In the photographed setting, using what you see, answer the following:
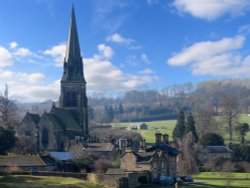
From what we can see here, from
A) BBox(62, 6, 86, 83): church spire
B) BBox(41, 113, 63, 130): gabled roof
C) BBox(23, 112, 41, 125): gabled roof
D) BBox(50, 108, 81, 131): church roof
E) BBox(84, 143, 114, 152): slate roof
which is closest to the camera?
BBox(84, 143, 114, 152): slate roof

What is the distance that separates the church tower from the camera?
79500 millimetres

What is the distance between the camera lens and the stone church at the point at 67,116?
7175 centimetres

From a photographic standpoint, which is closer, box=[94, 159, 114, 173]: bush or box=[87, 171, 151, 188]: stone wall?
box=[87, 171, 151, 188]: stone wall

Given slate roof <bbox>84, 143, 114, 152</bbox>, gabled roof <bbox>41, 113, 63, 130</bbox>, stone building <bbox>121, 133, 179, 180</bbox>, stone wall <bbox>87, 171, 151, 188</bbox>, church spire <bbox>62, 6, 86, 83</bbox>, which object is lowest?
stone wall <bbox>87, 171, 151, 188</bbox>

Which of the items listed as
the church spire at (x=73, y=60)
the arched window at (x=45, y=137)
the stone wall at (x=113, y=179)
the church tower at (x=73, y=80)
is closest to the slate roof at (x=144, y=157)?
the stone wall at (x=113, y=179)

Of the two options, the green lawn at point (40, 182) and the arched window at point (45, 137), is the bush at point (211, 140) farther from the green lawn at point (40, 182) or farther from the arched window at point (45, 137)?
the green lawn at point (40, 182)

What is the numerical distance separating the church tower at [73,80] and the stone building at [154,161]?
109ft

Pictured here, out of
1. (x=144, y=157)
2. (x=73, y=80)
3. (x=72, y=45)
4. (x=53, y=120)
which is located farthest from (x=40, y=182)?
(x=72, y=45)

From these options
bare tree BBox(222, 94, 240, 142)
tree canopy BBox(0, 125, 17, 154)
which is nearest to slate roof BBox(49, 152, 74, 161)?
tree canopy BBox(0, 125, 17, 154)

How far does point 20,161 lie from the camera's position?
47.5 m

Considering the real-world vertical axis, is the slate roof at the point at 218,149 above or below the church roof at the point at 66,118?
below

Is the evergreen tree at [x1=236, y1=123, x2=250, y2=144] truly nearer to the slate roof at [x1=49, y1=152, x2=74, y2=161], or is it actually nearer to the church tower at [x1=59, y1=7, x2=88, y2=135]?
the church tower at [x1=59, y1=7, x2=88, y2=135]

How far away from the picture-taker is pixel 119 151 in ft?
227

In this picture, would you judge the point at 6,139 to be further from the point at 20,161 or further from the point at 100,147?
the point at 100,147
